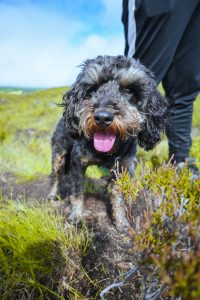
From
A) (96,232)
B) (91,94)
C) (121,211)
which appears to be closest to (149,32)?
(91,94)

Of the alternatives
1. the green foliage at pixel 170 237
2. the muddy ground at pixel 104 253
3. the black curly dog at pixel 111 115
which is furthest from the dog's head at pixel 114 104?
the green foliage at pixel 170 237

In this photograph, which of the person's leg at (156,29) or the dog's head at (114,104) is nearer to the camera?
the dog's head at (114,104)

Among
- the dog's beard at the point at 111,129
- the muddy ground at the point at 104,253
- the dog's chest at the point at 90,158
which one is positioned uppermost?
the dog's beard at the point at 111,129

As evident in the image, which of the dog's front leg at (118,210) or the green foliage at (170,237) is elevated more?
the green foliage at (170,237)

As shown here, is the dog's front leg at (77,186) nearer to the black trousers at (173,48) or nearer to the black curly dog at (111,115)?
the black curly dog at (111,115)

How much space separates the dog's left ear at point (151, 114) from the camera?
3.24 metres

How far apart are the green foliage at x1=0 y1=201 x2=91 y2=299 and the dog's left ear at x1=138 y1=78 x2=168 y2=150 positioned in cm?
120

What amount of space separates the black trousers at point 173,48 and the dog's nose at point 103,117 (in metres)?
1.09

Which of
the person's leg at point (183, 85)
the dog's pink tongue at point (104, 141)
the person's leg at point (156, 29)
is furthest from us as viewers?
the person's leg at point (183, 85)

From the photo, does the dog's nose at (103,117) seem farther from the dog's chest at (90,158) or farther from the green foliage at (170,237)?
the green foliage at (170,237)

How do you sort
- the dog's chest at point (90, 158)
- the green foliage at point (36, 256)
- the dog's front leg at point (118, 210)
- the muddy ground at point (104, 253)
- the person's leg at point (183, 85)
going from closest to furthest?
the muddy ground at point (104, 253), the green foliage at point (36, 256), the dog's front leg at point (118, 210), the dog's chest at point (90, 158), the person's leg at point (183, 85)

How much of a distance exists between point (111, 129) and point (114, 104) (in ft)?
0.79

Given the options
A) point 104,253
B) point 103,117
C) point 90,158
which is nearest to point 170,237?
point 104,253

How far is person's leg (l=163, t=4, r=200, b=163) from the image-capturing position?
3835 millimetres
